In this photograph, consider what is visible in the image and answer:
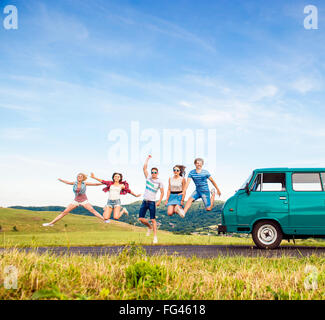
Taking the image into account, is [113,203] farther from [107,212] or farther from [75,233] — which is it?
[75,233]

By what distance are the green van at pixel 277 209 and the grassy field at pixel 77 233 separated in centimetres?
194

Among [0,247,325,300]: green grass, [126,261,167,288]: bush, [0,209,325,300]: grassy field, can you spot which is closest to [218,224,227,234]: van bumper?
[0,209,325,300]: grassy field

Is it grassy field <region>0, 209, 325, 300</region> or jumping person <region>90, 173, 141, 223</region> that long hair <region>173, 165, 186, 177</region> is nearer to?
jumping person <region>90, 173, 141, 223</region>

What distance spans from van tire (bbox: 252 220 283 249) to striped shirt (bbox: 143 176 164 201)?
323 cm

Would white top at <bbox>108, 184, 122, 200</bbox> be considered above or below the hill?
above

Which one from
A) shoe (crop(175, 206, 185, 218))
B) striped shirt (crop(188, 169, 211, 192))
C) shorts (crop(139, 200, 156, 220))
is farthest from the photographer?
shorts (crop(139, 200, 156, 220))

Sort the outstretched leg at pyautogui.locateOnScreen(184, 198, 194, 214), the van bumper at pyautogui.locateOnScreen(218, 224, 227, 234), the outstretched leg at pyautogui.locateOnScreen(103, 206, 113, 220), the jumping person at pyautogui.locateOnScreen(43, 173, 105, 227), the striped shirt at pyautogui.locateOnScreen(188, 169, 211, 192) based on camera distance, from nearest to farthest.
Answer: the jumping person at pyautogui.locateOnScreen(43, 173, 105, 227) → the outstretched leg at pyautogui.locateOnScreen(103, 206, 113, 220) → the striped shirt at pyautogui.locateOnScreen(188, 169, 211, 192) → the outstretched leg at pyautogui.locateOnScreen(184, 198, 194, 214) → the van bumper at pyautogui.locateOnScreen(218, 224, 227, 234)

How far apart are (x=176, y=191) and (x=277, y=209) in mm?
3202

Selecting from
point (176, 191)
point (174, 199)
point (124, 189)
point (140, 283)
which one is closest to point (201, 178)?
point (176, 191)

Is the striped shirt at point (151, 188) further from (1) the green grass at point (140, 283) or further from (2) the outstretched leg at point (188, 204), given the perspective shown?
(1) the green grass at point (140, 283)

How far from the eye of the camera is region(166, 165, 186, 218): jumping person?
27.5 feet

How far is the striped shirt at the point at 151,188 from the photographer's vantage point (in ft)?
27.7
